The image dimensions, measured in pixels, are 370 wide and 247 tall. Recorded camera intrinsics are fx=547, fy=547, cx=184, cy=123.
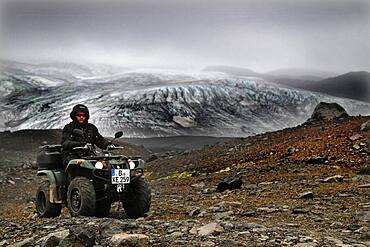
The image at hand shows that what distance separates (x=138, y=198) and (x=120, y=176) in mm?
317

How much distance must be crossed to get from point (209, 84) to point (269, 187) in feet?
4.12

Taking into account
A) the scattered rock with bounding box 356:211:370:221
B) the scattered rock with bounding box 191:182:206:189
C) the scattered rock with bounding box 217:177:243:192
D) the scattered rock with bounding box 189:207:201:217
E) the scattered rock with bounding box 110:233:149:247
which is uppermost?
the scattered rock with bounding box 110:233:149:247

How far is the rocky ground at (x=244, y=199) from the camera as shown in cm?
304

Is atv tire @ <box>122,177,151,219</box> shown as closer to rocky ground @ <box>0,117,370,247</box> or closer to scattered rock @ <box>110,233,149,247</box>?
rocky ground @ <box>0,117,370,247</box>

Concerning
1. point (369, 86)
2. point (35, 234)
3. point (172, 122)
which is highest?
point (369, 86)

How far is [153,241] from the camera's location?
2.97 meters

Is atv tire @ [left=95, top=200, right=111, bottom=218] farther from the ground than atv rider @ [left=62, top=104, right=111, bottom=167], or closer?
closer

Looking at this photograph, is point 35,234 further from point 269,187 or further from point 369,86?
point 269,187

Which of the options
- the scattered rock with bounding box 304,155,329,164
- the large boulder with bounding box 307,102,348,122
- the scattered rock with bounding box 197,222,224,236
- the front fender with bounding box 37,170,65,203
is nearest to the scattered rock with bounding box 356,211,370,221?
the scattered rock with bounding box 197,222,224,236

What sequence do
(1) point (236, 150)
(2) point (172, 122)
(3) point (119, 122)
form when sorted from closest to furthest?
(3) point (119, 122), (2) point (172, 122), (1) point (236, 150)

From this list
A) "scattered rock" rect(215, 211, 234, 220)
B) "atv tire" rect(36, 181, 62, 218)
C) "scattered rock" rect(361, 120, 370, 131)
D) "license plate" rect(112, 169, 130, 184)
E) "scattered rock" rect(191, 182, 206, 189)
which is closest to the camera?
"scattered rock" rect(215, 211, 234, 220)

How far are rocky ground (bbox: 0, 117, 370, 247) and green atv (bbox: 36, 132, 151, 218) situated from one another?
131mm

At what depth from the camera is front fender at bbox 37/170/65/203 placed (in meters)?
4.41

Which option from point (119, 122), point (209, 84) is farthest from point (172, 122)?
point (209, 84)
